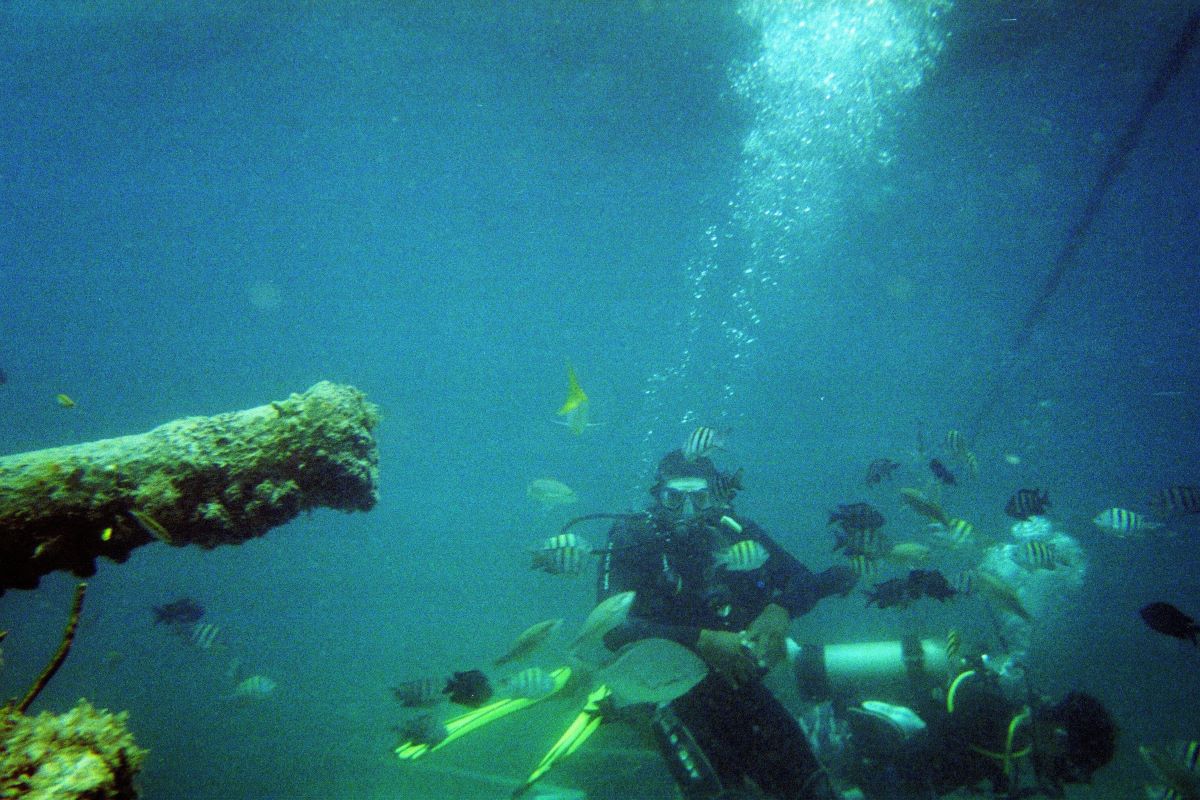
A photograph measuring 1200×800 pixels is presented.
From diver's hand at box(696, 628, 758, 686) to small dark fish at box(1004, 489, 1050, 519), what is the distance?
15.4 feet

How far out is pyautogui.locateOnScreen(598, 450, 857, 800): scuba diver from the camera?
4.48 m

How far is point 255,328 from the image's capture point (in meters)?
30.3

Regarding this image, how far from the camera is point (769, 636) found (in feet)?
15.4

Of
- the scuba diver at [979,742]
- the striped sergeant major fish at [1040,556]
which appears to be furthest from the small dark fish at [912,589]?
the striped sergeant major fish at [1040,556]

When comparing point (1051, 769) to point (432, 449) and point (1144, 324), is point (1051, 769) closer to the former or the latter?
point (1144, 324)

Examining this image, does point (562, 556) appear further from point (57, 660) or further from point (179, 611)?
point (179, 611)

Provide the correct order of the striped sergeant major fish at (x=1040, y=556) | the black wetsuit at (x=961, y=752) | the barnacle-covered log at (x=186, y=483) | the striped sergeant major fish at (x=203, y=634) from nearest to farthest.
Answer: the barnacle-covered log at (x=186, y=483), the black wetsuit at (x=961, y=752), the striped sergeant major fish at (x=1040, y=556), the striped sergeant major fish at (x=203, y=634)

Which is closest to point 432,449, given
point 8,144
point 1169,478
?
point 8,144

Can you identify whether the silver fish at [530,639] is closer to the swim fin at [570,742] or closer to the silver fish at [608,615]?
the swim fin at [570,742]

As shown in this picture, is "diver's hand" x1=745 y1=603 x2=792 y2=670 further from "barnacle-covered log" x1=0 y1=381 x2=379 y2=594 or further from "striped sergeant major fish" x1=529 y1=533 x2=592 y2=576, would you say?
"barnacle-covered log" x1=0 y1=381 x2=379 y2=594

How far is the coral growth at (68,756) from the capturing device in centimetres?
167

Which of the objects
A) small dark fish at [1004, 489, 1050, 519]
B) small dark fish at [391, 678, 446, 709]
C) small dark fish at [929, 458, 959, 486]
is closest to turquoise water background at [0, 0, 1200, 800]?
small dark fish at [391, 678, 446, 709]

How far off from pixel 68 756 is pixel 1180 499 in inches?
420

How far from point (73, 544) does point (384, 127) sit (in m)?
17.6
